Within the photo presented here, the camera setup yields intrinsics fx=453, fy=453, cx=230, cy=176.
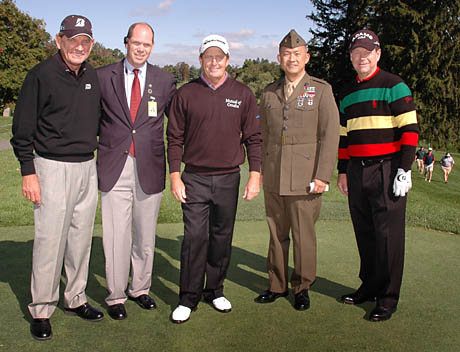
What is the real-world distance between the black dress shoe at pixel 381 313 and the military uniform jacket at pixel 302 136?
1.10 metres

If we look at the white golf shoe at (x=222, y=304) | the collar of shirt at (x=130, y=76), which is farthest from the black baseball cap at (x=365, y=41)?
the white golf shoe at (x=222, y=304)

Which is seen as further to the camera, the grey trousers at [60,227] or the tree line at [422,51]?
the tree line at [422,51]

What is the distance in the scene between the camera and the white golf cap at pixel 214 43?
11.5 feet

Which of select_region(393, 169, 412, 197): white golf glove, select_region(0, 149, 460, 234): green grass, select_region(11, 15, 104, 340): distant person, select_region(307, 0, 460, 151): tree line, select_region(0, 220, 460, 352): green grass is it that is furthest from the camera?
select_region(307, 0, 460, 151): tree line

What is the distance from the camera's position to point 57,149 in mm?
3369

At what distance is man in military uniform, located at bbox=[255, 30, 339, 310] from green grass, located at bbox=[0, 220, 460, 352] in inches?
12.7

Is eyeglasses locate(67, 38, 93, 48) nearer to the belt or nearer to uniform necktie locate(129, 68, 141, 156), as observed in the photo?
uniform necktie locate(129, 68, 141, 156)

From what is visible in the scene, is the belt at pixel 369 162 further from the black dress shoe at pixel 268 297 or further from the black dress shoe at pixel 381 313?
the black dress shoe at pixel 268 297

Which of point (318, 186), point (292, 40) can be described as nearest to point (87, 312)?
point (318, 186)

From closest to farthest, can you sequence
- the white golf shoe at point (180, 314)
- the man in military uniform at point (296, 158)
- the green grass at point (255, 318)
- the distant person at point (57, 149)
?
the green grass at point (255, 318)
the distant person at point (57, 149)
the white golf shoe at point (180, 314)
the man in military uniform at point (296, 158)

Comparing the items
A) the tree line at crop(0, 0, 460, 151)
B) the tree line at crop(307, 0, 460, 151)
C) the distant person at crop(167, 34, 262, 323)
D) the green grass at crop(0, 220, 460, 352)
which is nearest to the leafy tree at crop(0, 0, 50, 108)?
the tree line at crop(0, 0, 460, 151)

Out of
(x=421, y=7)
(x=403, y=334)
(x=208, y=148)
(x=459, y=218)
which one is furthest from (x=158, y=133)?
(x=421, y=7)

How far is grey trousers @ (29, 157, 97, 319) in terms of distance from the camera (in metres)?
3.40

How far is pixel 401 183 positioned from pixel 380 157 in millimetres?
303
